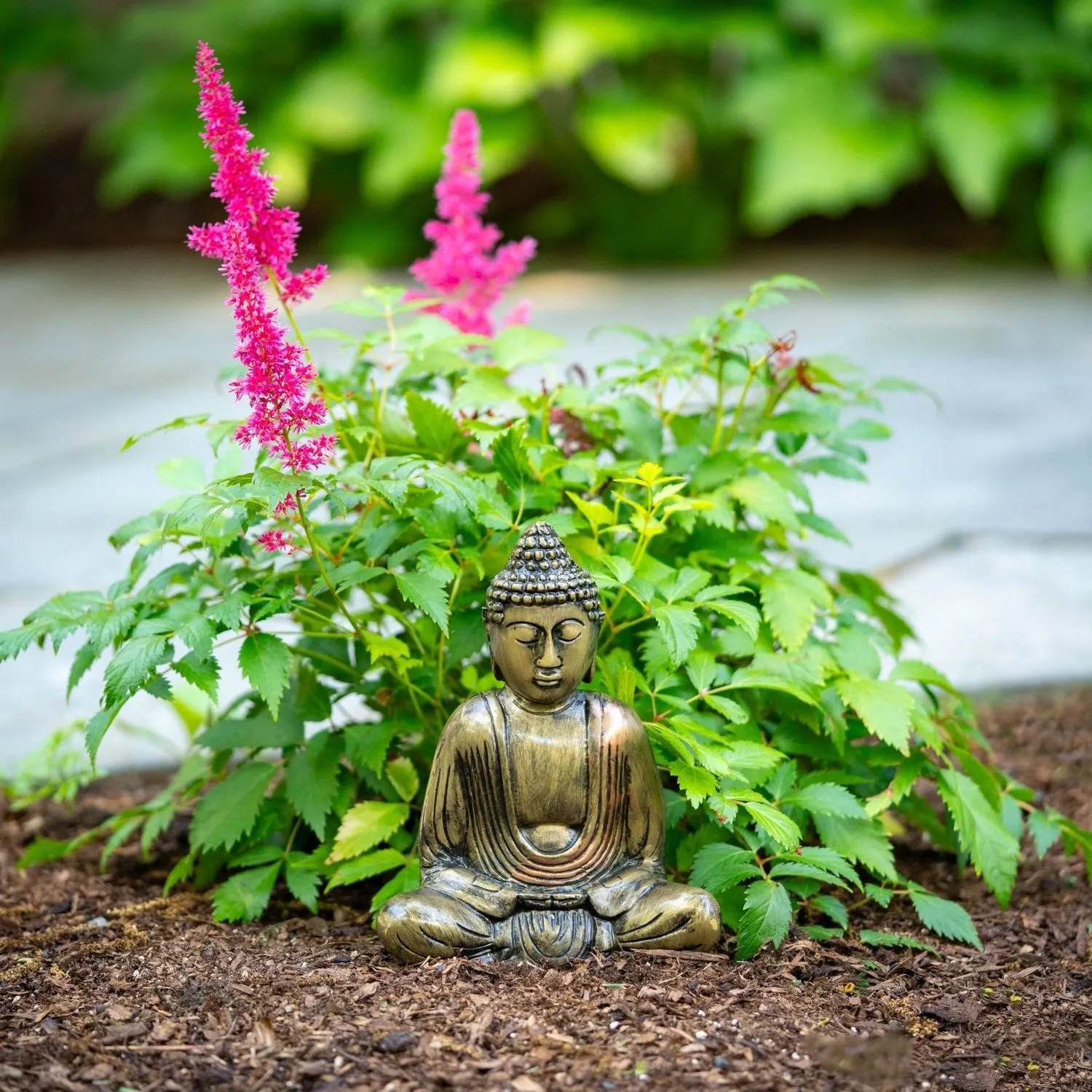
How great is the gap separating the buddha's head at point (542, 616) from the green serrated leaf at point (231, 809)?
59 centimetres

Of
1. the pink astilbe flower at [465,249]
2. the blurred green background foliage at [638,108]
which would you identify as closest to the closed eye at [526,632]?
the pink astilbe flower at [465,249]

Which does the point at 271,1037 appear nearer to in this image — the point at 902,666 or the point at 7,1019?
the point at 7,1019

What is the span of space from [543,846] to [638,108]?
708 centimetres

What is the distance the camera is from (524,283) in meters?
8.79

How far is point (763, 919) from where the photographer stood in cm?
216

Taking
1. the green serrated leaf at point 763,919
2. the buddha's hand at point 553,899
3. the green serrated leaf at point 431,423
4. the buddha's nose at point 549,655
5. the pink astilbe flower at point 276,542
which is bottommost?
the green serrated leaf at point 763,919

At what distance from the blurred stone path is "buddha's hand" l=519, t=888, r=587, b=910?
1244mm

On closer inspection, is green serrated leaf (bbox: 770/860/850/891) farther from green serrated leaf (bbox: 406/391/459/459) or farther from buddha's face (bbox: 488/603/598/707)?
green serrated leaf (bbox: 406/391/459/459)

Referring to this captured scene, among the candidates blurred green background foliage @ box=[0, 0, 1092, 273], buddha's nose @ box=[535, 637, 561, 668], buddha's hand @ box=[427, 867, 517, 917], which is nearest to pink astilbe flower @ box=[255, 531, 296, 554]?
buddha's nose @ box=[535, 637, 561, 668]

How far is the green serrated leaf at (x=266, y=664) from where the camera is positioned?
2.07 meters

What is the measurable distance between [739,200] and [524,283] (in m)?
1.97

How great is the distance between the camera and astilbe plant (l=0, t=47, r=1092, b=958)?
2092mm

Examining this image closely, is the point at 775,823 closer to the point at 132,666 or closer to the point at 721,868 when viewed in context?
the point at 721,868

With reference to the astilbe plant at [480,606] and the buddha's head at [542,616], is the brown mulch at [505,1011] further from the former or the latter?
the buddha's head at [542,616]
